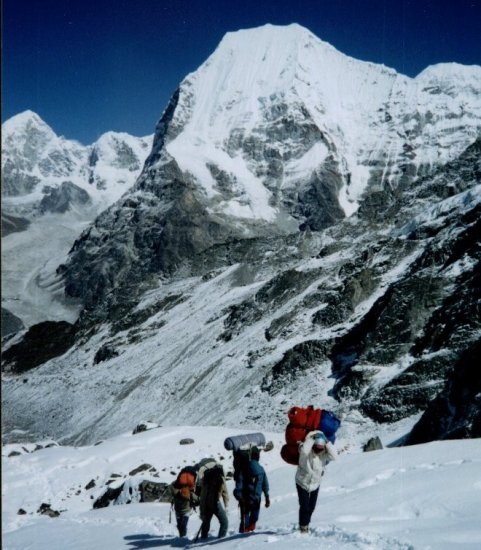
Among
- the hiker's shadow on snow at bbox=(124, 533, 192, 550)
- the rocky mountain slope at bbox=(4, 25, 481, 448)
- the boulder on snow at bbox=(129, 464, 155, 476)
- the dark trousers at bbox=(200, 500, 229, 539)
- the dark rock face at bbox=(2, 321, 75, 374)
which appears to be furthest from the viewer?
the dark rock face at bbox=(2, 321, 75, 374)

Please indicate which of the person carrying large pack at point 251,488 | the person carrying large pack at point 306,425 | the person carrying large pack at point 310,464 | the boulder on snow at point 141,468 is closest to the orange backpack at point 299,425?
the person carrying large pack at point 306,425

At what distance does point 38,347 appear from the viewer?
126312 millimetres

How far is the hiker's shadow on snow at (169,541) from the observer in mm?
10781

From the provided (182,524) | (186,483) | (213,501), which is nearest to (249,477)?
(213,501)

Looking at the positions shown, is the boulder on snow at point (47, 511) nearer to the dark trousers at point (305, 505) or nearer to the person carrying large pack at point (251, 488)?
the person carrying large pack at point (251, 488)

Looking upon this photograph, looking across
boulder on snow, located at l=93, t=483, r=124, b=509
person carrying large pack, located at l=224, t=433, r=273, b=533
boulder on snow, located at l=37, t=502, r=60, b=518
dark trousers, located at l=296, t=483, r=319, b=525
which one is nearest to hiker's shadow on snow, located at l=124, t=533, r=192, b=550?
person carrying large pack, located at l=224, t=433, r=273, b=533

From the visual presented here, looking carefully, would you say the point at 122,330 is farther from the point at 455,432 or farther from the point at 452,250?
the point at 455,432

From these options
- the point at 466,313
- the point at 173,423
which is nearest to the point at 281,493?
the point at 466,313

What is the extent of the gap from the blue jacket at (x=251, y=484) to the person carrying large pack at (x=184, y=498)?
2126 millimetres

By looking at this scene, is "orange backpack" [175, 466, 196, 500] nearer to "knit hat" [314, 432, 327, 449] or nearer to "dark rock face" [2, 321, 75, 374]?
"knit hat" [314, 432, 327, 449]

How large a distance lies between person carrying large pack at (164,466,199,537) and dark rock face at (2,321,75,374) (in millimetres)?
108979

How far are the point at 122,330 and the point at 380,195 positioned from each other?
62.2m

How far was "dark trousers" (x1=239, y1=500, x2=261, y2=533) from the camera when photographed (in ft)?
36.3

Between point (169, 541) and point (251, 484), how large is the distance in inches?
108
